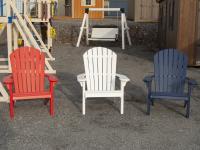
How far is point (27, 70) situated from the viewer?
6.25m

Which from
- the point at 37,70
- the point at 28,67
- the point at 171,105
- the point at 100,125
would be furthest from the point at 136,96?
the point at 28,67

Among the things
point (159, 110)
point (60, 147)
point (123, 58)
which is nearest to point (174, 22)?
point (123, 58)

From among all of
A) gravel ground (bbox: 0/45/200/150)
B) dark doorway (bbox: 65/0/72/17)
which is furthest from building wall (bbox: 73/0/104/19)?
gravel ground (bbox: 0/45/200/150)

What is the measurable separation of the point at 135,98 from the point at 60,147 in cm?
295

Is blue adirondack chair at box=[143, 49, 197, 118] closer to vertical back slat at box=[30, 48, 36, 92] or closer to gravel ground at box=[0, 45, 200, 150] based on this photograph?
gravel ground at box=[0, 45, 200, 150]

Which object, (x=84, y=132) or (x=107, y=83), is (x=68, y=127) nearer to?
(x=84, y=132)

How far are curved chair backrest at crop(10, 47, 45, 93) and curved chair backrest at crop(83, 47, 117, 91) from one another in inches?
31.5

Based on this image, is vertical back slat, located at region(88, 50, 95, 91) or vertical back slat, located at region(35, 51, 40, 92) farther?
vertical back slat, located at region(88, 50, 95, 91)

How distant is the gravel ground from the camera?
15.7 feet

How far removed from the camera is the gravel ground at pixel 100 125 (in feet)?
15.7

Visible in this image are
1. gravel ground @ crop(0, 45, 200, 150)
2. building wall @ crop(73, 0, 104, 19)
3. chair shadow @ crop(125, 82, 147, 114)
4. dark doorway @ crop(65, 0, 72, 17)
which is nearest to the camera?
gravel ground @ crop(0, 45, 200, 150)

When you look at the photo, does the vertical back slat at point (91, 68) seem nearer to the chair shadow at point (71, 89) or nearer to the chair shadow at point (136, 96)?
the chair shadow at point (71, 89)

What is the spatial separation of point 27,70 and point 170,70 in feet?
8.07

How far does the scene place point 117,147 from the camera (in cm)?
469
